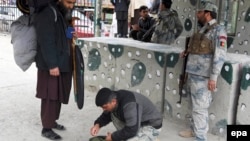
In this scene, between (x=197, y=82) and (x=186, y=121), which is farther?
(x=186, y=121)

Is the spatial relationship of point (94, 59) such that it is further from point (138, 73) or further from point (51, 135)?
point (51, 135)

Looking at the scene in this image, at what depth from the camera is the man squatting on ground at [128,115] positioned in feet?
9.53

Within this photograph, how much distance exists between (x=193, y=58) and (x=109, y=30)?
785 cm

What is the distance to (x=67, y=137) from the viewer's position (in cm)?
389

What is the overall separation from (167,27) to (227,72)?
1.96 m

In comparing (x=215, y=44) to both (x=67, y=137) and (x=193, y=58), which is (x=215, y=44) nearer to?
(x=193, y=58)

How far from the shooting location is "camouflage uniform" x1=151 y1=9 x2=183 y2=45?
5.47 metres

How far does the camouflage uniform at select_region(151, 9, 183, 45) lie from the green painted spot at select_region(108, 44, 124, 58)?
35.0 inches

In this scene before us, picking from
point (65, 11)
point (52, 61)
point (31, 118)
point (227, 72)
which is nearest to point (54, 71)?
point (52, 61)

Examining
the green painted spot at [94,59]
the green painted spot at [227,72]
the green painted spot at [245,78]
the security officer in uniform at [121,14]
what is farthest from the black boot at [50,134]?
the security officer in uniform at [121,14]

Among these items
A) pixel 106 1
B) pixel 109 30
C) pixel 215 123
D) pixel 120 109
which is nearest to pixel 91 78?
pixel 215 123

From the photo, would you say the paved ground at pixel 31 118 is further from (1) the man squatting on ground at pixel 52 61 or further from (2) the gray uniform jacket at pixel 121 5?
(2) the gray uniform jacket at pixel 121 5

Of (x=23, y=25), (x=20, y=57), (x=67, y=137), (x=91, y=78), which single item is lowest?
(x=67, y=137)

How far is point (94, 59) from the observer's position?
18.0 feet
